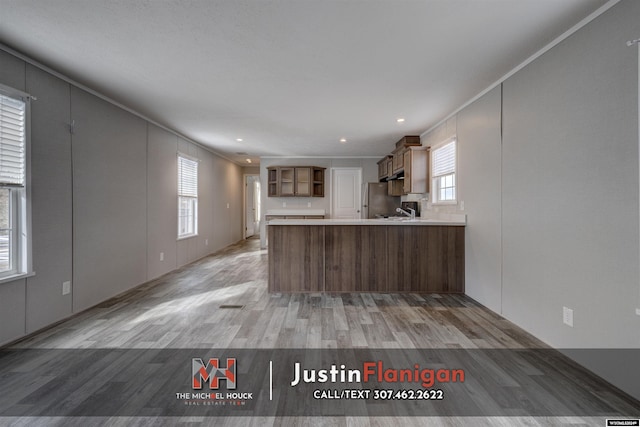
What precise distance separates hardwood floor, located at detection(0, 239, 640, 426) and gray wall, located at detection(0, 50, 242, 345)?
9.7 inches

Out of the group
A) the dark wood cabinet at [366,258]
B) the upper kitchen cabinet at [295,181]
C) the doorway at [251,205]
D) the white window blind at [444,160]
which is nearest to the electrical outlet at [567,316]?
the dark wood cabinet at [366,258]

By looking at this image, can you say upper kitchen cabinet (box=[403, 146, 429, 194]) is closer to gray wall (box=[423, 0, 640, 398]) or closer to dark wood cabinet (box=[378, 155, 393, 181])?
dark wood cabinet (box=[378, 155, 393, 181])

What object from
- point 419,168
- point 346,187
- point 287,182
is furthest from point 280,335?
point 346,187

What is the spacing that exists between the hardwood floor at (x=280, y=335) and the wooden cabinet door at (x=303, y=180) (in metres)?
3.45

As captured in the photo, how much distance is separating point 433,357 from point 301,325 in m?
1.21

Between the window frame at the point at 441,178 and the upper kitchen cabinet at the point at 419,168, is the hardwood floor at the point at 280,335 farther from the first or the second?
the upper kitchen cabinet at the point at 419,168

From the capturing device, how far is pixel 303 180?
7.54 m

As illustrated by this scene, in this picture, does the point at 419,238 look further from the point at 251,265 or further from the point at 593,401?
the point at 251,265

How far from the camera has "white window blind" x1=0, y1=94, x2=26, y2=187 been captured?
2.41 metres

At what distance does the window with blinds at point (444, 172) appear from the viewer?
4.21 meters

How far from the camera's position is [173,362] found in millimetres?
2172

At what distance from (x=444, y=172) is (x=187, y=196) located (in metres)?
4.59

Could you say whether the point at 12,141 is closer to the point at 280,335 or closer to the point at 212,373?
the point at 212,373

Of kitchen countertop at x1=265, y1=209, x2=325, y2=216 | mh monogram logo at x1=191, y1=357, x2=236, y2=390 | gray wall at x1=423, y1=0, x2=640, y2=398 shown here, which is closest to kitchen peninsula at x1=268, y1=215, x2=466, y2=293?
gray wall at x1=423, y1=0, x2=640, y2=398
